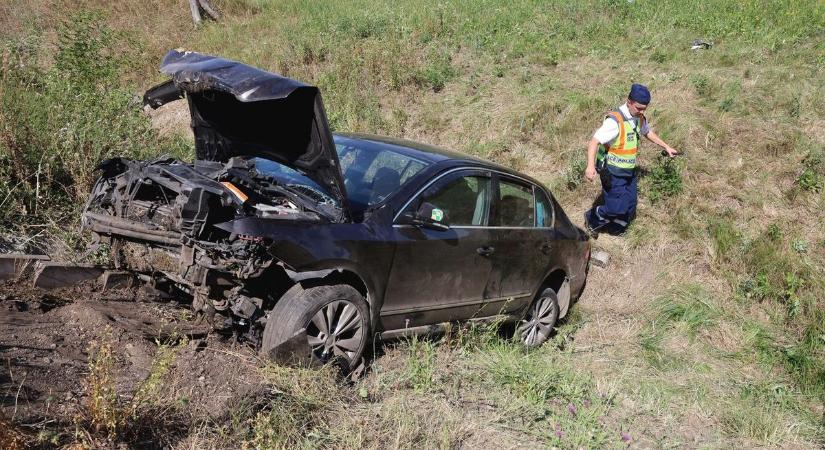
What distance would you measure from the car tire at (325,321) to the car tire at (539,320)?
7.49 feet

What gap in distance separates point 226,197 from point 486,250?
7.55 feet

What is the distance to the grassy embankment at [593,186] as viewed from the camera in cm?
480

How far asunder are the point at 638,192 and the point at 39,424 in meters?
7.65

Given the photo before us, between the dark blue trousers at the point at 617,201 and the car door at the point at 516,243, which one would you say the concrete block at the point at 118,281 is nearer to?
the car door at the point at 516,243

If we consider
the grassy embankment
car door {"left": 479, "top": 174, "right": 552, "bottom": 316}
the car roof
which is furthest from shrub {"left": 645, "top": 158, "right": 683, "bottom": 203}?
the car roof

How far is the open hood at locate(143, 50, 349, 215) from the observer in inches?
172

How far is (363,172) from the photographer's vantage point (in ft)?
17.9

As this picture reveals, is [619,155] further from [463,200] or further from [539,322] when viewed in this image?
[463,200]

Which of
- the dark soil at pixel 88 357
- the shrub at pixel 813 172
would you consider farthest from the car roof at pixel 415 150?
the shrub at pixel 813 172

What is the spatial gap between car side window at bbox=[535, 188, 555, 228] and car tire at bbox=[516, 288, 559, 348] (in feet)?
2.22

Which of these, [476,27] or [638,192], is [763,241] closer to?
[638,192]

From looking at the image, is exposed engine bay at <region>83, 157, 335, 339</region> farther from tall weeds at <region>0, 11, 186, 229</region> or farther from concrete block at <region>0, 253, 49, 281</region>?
tall weeds at <region>0, 11, 186, 229</region>

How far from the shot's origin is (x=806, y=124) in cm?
966

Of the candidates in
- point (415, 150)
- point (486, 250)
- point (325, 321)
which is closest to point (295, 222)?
point (325, 321)
